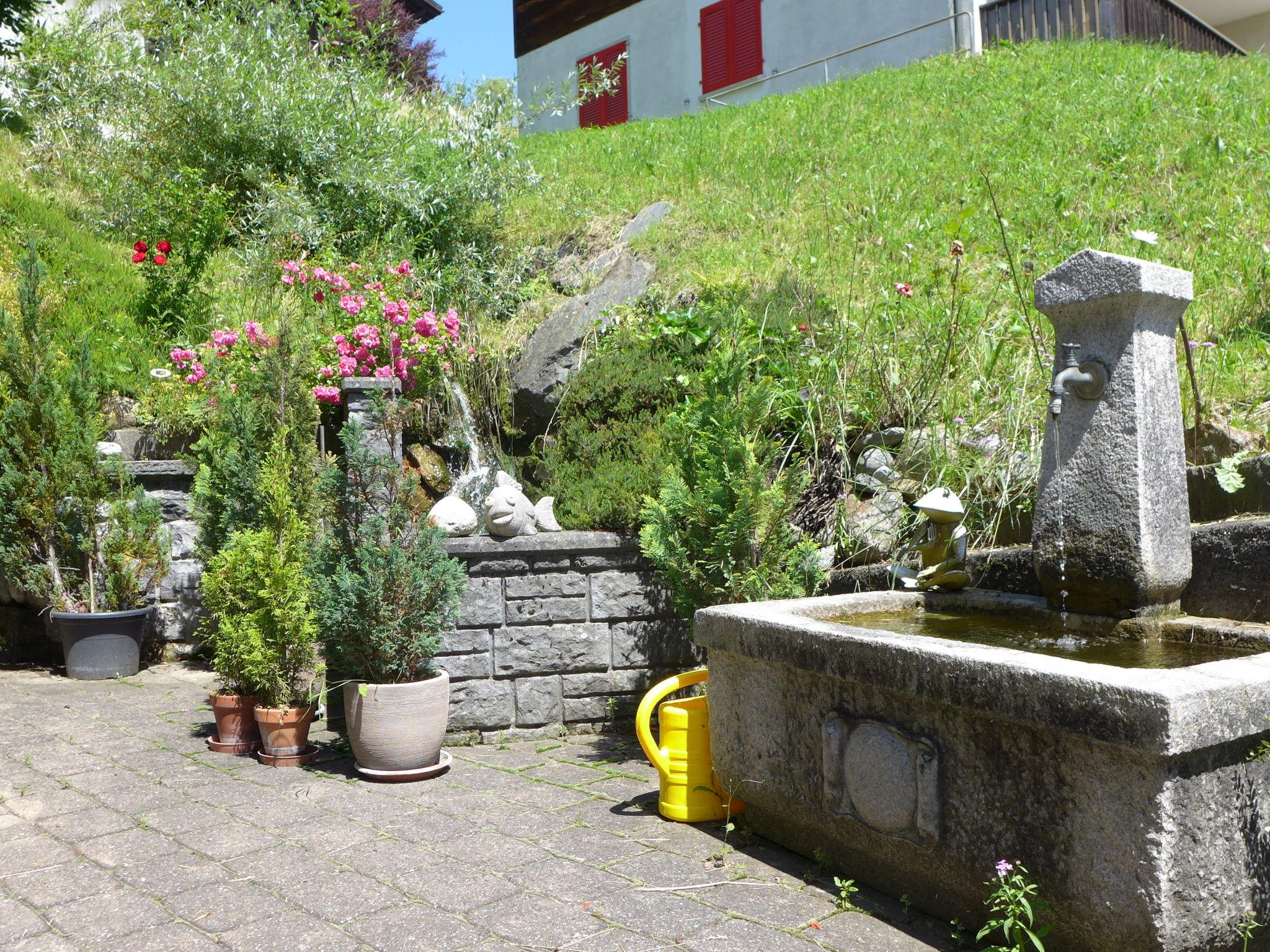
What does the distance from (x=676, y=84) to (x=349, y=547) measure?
15.4 metres

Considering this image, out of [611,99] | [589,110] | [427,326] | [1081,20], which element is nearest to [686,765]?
[427,326]

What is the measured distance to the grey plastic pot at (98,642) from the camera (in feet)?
21.4

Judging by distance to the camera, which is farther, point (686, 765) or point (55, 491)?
point (55, 491)

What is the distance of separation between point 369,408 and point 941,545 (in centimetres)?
268

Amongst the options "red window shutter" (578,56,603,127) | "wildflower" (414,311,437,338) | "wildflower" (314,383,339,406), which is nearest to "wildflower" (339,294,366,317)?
"wildflower" (414,311,437,338)

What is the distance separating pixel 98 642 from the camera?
6.56 m

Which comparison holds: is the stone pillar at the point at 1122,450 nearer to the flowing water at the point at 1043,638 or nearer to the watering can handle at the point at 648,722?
the flowing water at the point at 1043,638

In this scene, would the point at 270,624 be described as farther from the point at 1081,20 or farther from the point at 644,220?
the point at 1081,20

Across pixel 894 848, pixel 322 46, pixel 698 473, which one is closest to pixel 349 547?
pixel 698 473

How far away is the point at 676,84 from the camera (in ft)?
58.8

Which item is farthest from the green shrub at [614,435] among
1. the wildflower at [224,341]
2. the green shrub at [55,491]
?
the green shrub at [55,491]

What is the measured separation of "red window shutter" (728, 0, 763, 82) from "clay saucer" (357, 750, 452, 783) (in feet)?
48.2

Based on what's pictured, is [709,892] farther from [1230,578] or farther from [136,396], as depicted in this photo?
[136,396]

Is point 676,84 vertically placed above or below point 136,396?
above
